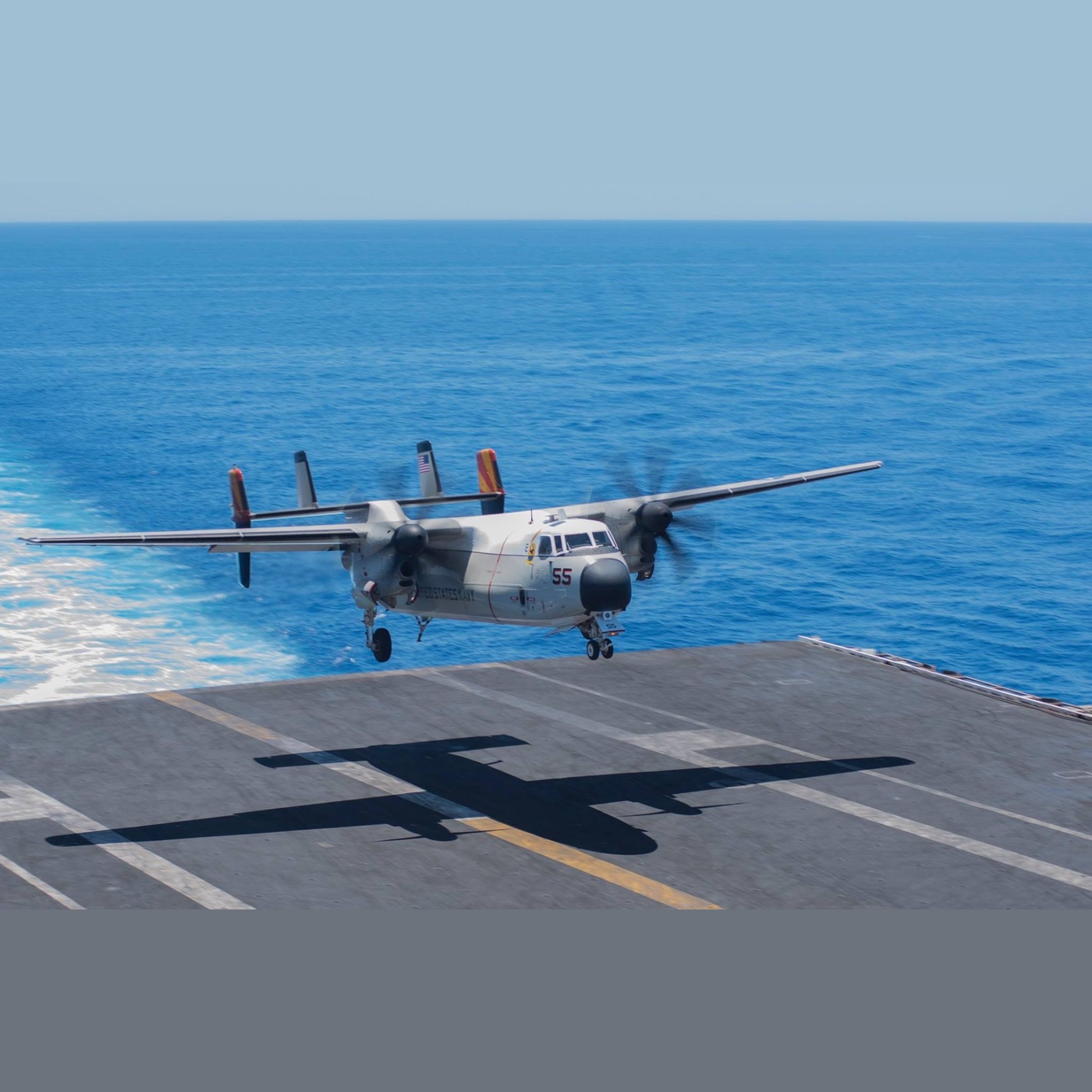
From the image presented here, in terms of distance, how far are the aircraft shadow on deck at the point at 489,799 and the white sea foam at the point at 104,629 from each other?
2409 centimetres

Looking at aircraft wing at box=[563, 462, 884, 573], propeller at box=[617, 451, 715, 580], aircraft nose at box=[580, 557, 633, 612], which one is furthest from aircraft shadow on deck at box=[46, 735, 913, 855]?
aircraft nose at box=[580, 557, 633, 612]

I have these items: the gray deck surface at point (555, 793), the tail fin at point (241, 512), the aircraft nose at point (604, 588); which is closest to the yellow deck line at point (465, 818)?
the gray deck surface at point (555, 793)

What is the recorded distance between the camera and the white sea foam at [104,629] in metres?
65.6

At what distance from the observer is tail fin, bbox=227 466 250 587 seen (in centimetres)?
3878

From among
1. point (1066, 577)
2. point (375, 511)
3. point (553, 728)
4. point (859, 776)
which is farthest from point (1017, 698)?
point (1066, 577)

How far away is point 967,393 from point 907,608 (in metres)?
67.8

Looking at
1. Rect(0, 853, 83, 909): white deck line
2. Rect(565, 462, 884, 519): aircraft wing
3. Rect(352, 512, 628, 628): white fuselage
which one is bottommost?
Rect(0, 853, 83, 909): white deck line

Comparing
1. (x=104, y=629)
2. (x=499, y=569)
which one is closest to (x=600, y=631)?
(x=499, y=569)

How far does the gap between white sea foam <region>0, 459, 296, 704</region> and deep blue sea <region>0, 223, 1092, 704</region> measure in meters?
0.22

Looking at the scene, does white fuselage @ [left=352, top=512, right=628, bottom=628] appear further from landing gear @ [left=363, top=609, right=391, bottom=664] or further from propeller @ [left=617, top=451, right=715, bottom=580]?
propeller @ [left=617, top=451, right=715, bottom=580]

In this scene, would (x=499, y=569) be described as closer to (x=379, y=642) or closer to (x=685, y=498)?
(x=379, y=642)

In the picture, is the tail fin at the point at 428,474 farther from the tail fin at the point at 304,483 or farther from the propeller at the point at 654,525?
the propeller at the point at 654,525

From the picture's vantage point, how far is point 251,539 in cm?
3684

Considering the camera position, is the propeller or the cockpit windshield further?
the propeller
